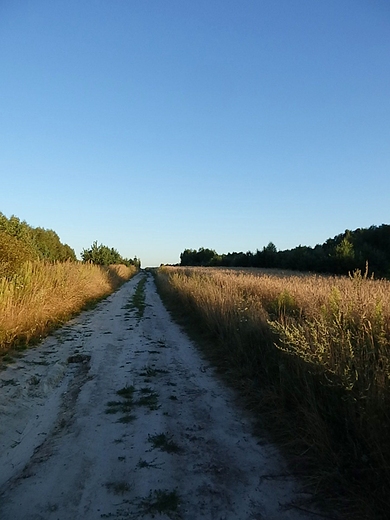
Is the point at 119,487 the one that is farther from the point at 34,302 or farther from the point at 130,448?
the point at 34,302

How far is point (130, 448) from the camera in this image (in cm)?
397

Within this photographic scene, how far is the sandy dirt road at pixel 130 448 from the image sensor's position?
303 cm

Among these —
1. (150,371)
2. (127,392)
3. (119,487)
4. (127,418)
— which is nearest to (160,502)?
(119,487)

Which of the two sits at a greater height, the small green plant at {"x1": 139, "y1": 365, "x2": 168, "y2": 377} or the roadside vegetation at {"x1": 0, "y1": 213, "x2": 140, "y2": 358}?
the roadside vegetation at {"x1": 0, "y1": 213, "x2": 140, "y2": 358}

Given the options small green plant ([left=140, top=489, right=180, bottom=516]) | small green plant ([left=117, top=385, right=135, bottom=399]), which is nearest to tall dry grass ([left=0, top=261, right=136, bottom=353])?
small green plant ([left=117, top=385, right=135, bottom=399])

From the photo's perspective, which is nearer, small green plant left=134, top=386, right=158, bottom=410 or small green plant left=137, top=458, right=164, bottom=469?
small green plant left=137, top=458, right=164, bottom=469

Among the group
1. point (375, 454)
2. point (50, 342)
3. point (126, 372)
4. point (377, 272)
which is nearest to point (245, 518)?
point (375, 454)

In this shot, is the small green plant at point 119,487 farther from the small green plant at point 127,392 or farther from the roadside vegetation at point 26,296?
the roadside vegetation at point 26,296

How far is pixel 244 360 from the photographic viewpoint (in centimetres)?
691

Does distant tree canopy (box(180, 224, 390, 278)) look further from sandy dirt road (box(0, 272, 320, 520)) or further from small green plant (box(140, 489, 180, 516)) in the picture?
small green plant (box(140, 489, 180, 516))

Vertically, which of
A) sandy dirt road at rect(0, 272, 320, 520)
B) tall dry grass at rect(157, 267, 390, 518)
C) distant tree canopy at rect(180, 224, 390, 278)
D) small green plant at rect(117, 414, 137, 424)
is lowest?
sandy dirt road at rect(0, 272, 320, 520)

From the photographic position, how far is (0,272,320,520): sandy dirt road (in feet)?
9.94

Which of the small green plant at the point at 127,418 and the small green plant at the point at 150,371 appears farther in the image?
the small green plant at the point at 150,371

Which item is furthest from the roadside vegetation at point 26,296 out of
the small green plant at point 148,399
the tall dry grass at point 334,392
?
the tall dry grass at point 334,392
